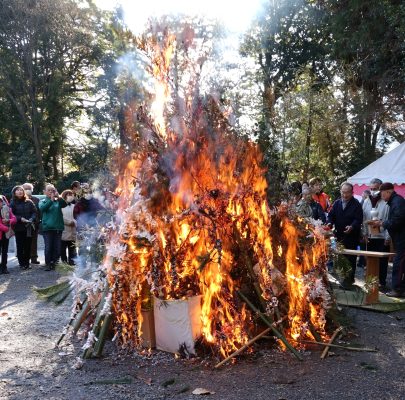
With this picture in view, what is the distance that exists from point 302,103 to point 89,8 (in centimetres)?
1454

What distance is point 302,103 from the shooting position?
2573 centimetres

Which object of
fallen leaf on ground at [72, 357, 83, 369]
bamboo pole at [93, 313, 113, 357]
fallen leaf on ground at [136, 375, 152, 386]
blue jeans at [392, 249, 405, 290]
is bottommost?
fallen leaf on ground at [136, 375, 152, 386]

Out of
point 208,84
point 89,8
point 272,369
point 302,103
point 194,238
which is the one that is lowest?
point 272,369

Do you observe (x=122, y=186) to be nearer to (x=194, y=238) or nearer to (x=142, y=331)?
(x=194, y=238)

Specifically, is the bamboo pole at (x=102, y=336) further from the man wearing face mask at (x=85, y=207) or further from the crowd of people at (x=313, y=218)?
the man wearing face mask at (x=85, y=207)

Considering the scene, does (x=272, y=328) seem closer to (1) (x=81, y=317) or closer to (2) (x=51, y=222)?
(1) (x=81, y=317)

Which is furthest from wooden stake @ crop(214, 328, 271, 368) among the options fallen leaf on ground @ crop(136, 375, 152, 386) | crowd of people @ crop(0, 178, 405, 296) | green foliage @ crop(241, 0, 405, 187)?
green foliage @ crop(241, 0, 405, 187)

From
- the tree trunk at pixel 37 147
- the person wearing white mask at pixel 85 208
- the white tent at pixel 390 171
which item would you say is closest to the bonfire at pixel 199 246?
the person wearing white mask at pixel 85 208

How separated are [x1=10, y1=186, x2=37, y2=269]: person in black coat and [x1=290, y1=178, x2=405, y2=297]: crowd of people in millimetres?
5927

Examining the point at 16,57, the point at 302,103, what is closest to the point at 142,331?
the point at 302,103

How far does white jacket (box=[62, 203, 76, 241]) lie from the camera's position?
1091 cm

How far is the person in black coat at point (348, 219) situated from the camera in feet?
29.5

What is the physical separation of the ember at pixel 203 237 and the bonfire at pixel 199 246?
0.04ft

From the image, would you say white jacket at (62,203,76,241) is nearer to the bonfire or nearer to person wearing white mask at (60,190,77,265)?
person wearing white mask at (60,190,77,265)
